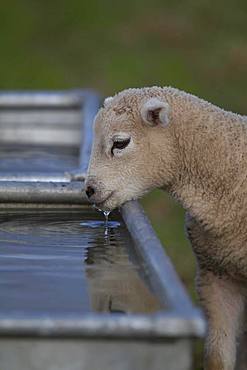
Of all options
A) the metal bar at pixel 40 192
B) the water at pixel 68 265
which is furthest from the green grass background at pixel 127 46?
the water at pixel 68 265

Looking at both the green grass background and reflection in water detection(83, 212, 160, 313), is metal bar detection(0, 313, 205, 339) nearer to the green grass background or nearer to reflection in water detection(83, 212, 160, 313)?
reflection in water detection(83, 212, 160, 313)

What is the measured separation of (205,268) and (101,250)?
63 cm

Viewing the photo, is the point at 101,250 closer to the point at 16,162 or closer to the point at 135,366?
the point at 135,366

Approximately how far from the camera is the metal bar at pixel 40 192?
6.97 metres

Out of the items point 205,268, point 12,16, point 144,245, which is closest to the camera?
point 144,245

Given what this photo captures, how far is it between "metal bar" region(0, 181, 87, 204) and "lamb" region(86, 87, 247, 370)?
0.66 meters

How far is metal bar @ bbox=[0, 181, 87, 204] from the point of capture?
6973 mm

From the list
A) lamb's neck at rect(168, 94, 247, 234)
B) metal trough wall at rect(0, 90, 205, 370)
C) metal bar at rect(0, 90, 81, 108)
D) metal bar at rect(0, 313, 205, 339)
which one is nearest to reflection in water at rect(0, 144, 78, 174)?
metal bar at rect(0, 90, 81, 108)

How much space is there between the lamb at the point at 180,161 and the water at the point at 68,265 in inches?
12.3

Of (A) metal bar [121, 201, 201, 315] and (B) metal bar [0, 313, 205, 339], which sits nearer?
(B) metal bar [0, 313, 205, 339]

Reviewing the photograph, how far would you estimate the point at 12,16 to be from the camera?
22.8m

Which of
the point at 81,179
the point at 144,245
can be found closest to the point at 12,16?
the point at 81,179

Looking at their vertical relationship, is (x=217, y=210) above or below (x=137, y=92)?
below

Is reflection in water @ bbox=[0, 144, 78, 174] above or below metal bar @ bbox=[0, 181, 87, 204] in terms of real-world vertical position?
below
